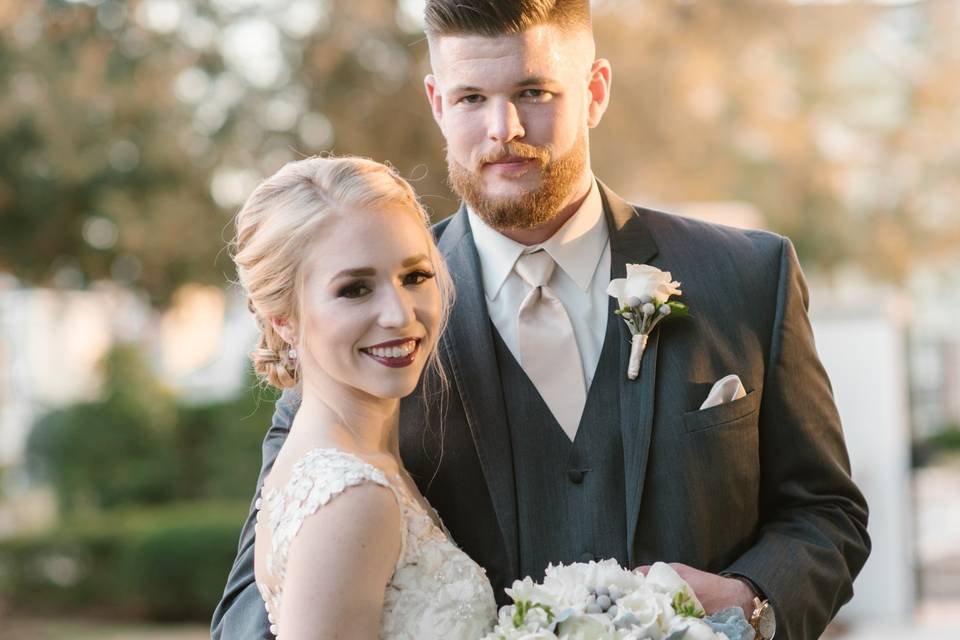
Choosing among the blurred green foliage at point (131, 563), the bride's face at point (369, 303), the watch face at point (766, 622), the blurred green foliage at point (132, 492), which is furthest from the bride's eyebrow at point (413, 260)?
the blurred green foliage at point (132, 492)

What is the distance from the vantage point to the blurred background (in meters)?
9.05

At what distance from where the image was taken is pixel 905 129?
18.3 m

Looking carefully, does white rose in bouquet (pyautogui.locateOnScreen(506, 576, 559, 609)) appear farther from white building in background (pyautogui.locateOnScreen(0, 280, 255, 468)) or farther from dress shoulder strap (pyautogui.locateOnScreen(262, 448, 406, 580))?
white building in background (pyautogui.locateOnScreen(0, 280, 255, 468))

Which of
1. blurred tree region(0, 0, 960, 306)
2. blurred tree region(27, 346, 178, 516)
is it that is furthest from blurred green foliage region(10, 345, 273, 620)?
blurred tree region(0, 0, 960, 306)

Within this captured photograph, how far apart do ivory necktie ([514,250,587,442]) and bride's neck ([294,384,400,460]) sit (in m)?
0.39

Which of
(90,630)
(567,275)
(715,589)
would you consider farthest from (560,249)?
(90,630)

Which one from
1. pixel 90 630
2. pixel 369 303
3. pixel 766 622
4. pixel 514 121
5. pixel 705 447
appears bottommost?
pixel 90 630

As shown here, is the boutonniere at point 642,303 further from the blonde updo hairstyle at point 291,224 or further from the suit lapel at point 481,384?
the blonde updo hairstyle at point 291,224

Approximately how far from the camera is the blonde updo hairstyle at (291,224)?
8.16 ft

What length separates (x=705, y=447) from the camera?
8.93ft

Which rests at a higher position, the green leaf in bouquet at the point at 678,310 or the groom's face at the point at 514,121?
the groom's face at the point at 514,121

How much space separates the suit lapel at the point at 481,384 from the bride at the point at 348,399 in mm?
167

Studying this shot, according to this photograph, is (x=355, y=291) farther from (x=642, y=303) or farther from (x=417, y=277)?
(x=642, y=303)

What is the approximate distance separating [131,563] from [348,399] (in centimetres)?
861
